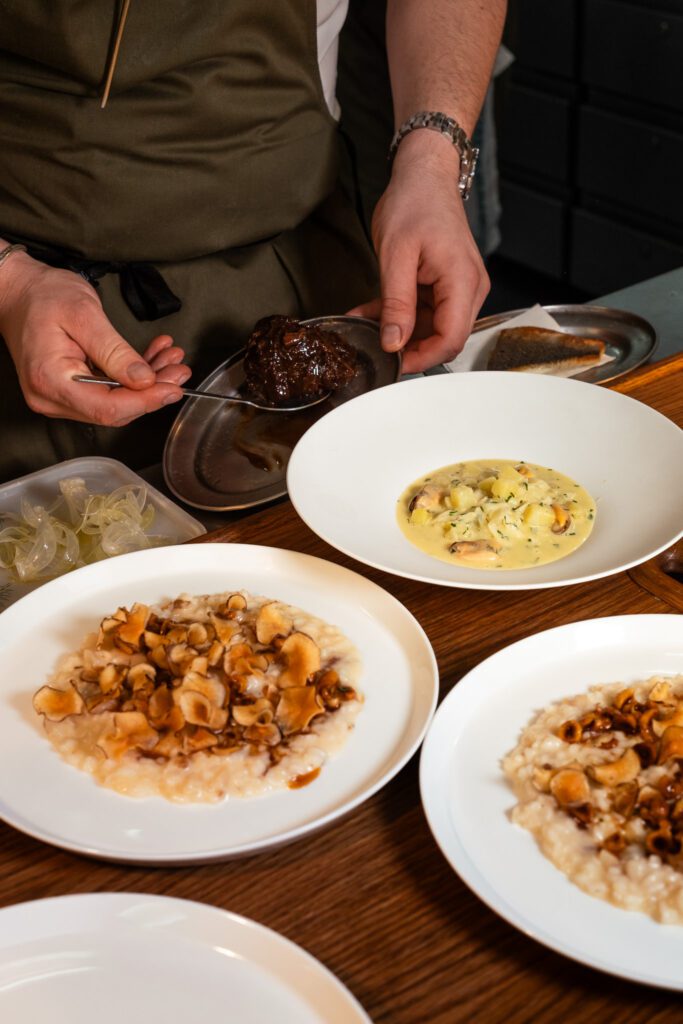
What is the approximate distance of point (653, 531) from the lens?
1216 mm

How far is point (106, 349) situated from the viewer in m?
1.49

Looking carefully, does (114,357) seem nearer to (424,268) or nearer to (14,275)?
(14,275)

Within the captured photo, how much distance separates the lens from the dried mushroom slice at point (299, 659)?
3.39ft

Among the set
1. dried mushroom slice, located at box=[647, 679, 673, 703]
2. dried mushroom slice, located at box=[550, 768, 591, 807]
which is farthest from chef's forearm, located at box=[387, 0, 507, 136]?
dried mushroom slice, located at box=[550, 768, 591, 807]

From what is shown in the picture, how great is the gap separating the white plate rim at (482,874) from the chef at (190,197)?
0.68m

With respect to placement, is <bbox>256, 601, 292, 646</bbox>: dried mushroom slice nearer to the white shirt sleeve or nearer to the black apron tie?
the black apron tie

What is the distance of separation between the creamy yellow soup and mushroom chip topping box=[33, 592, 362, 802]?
0.72 feet

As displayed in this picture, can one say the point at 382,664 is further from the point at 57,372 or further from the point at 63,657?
the point at 57,372

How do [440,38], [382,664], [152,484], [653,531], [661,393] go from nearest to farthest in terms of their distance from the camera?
[382,664]
[653,531]
[661,393]
[152,484]
[440,38]

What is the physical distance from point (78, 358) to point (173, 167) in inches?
19.0

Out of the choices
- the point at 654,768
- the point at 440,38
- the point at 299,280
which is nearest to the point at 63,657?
the point at 654,768

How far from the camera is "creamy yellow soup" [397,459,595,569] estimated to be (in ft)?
4.09

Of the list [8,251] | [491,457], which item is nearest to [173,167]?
[8,251]

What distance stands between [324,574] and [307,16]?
43.6 inches
